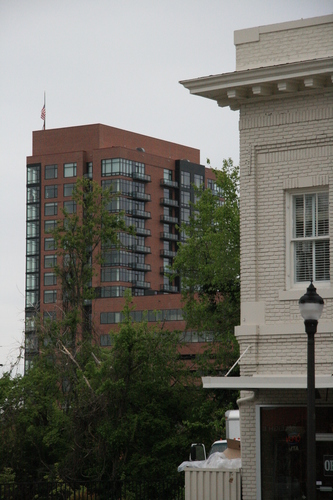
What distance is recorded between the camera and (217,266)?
48.3 meters

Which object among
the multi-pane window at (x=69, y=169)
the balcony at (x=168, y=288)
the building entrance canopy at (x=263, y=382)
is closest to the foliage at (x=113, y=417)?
the building entrance canopy at (x=263, y=382)

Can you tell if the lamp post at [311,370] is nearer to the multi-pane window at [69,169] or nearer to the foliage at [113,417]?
the foliage at [113,417]

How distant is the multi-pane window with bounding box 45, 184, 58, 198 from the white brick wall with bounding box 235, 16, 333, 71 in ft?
416

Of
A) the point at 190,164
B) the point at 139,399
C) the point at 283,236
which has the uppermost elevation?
the point at 190,164

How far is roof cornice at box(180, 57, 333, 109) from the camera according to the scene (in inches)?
717

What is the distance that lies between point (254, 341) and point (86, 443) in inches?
412

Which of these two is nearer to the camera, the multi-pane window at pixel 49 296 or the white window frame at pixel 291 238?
→ the white window frame at pixel 291 238

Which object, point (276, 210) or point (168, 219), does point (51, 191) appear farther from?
point (276, 210)

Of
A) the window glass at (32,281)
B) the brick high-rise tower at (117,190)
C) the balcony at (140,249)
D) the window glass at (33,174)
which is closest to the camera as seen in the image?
the brick high-rise tower at (117,190)

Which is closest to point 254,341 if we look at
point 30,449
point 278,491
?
point 278,491

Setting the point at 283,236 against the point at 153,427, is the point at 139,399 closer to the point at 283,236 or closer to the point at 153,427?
the point at 153,427

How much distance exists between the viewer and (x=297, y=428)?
18.4 meters

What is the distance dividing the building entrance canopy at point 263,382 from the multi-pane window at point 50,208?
129142 mm

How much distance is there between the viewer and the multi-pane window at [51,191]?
14525 centimetres
